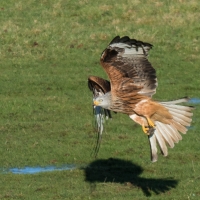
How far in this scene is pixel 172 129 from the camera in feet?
36.0

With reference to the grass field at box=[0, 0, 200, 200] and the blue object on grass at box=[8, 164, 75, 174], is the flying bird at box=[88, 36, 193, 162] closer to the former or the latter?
the grass field at box=[0, 0, 200, 200]

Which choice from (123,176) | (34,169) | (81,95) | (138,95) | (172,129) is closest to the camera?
(138,95)

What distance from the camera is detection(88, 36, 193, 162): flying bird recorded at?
33.3 ft

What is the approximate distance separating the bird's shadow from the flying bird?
44 centimetres

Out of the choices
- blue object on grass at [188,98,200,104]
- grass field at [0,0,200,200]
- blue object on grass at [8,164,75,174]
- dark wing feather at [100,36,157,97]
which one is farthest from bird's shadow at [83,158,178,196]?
blue object on grass at [188,98,200,104]

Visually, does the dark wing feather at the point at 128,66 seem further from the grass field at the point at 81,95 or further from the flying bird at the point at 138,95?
A: the grass field at the point at 81,95

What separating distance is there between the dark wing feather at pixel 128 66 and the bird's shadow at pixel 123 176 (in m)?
1.34

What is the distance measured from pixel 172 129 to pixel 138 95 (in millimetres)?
736

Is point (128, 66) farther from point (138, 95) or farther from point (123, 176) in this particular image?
point (123, 176)

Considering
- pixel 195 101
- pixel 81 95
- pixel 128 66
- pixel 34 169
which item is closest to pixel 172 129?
pixel 128 66

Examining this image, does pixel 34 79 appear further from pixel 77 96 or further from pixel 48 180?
pixel 48 180

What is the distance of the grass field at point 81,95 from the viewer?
11.1 m

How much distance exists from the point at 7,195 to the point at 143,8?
1404 cm

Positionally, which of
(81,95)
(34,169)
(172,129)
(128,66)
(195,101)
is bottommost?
(195,101)
